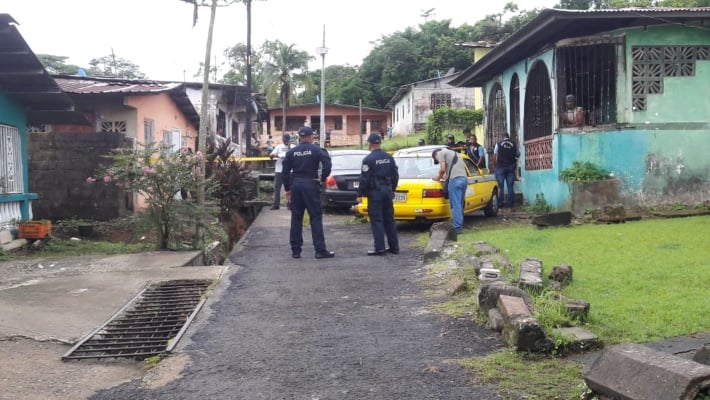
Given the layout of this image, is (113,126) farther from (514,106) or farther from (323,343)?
(323,343)

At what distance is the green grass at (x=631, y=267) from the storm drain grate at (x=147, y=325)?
131 inches

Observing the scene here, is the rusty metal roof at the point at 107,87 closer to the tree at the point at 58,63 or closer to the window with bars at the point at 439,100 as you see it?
the window with bars at the point at 439,100

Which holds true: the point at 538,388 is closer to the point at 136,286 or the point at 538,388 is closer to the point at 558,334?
the point at 558,334

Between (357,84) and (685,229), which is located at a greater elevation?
(357,84)

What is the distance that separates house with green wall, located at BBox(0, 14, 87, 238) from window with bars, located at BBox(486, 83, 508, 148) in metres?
11.1

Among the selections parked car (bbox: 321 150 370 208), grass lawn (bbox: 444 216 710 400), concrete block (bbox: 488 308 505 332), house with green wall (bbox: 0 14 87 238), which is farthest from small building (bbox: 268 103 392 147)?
concrete block (bbox: 488 308 505 332)

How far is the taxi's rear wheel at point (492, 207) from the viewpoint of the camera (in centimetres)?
1444

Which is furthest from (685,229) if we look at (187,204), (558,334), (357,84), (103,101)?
(357,84)

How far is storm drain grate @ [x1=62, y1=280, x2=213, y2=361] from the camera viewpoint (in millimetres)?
5273

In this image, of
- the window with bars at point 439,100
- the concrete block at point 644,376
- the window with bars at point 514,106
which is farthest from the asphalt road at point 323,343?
the window with bars at point 439,100

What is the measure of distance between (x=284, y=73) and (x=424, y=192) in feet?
117

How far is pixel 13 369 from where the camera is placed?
4848mm

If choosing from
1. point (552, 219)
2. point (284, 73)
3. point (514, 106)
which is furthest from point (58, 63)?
point (552, 219)

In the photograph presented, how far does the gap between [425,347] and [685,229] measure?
707 cm
